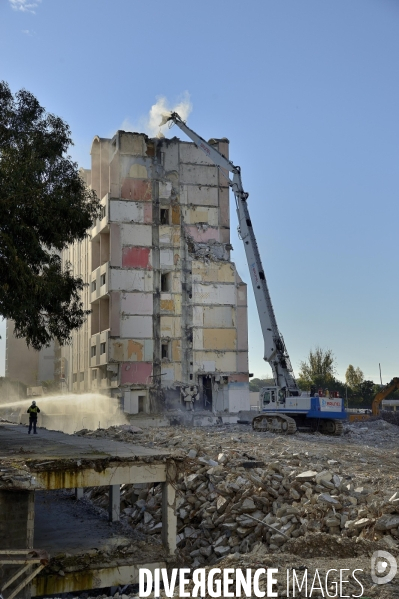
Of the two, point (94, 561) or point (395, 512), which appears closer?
point (395, 512)

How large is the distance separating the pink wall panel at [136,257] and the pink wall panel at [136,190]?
391 cm

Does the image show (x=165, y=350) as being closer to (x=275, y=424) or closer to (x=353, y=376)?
(x=275, y=424)

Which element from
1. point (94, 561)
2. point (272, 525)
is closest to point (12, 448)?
point (94, 561)

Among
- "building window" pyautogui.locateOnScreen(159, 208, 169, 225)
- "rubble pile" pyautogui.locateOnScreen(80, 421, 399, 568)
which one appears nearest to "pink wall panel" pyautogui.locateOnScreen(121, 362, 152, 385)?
"building window" pyautogui.locateOnScreen(159, 208, 169, 225)

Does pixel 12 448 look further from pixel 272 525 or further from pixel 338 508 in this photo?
pixel 338 508

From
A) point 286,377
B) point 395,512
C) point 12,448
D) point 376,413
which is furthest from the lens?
point 376,413

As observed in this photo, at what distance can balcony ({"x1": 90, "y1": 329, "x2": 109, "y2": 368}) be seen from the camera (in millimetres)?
46562

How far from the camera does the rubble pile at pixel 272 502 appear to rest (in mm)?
14023

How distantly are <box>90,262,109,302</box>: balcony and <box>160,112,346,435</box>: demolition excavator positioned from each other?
15.9 meters

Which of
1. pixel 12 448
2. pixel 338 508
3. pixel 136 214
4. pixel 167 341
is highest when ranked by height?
pixel 136 214

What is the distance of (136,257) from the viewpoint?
156 ft

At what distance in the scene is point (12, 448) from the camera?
58.8 ft

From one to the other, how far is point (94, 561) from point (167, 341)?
33205 mm

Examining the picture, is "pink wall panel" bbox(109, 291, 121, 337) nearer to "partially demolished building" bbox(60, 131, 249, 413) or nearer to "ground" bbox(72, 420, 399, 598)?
"partially demolished building" bbox(60, 131, 249, 413)
